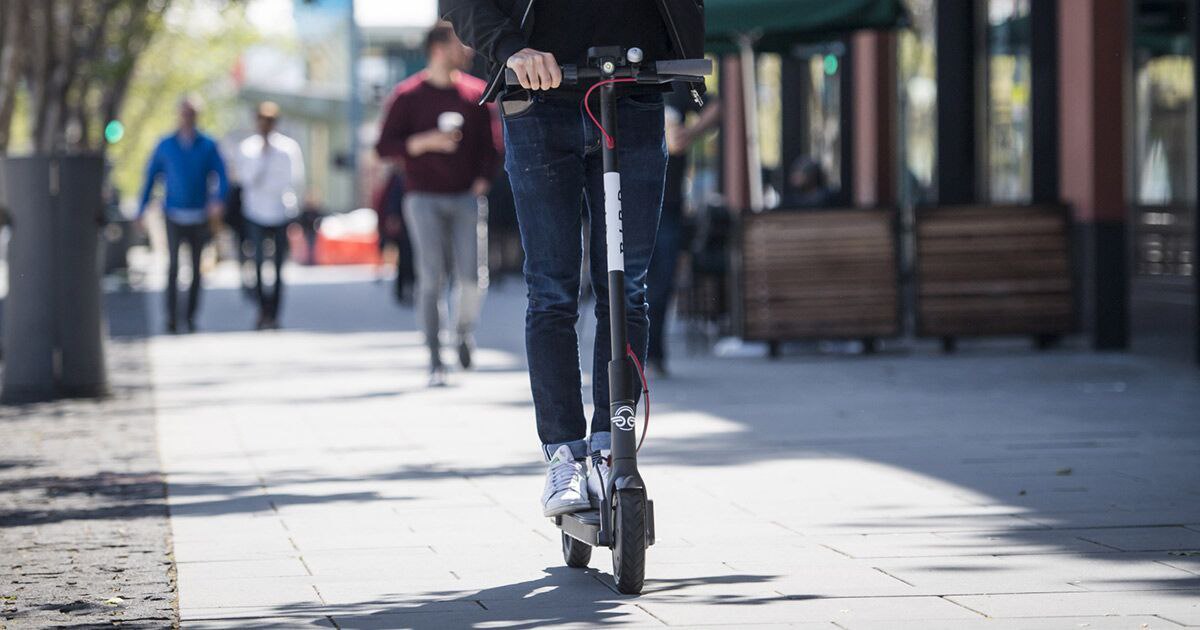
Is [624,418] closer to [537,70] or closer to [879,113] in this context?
[537,70]

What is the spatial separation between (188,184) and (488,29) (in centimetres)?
1187

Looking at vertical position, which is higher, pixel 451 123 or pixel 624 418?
pixel 451 123

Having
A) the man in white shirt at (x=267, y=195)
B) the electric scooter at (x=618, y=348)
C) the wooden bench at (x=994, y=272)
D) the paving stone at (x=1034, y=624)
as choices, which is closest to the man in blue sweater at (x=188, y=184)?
the man in white shirt at (x=267, y=195)

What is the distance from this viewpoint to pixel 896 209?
1286 cm

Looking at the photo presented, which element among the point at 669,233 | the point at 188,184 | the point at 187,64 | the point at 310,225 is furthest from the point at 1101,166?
the point at 187,64

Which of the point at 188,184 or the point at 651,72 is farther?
the point at 188,184

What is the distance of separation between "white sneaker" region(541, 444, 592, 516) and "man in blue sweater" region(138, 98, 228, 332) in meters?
11.8

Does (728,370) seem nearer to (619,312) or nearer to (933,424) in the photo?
(933,424)

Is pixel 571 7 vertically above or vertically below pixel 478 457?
above

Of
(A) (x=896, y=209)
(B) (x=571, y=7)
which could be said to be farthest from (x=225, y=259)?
(B) (x=571, y=7)

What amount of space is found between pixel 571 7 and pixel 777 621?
65.3 inches

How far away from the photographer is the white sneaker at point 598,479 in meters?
4.93

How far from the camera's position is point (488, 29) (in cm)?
489

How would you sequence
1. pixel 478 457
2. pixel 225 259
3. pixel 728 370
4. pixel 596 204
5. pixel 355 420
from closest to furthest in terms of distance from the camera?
pixel 596 204, pixel 478 457, pixel 355 420, pixel 728 370, pixel 225 259
